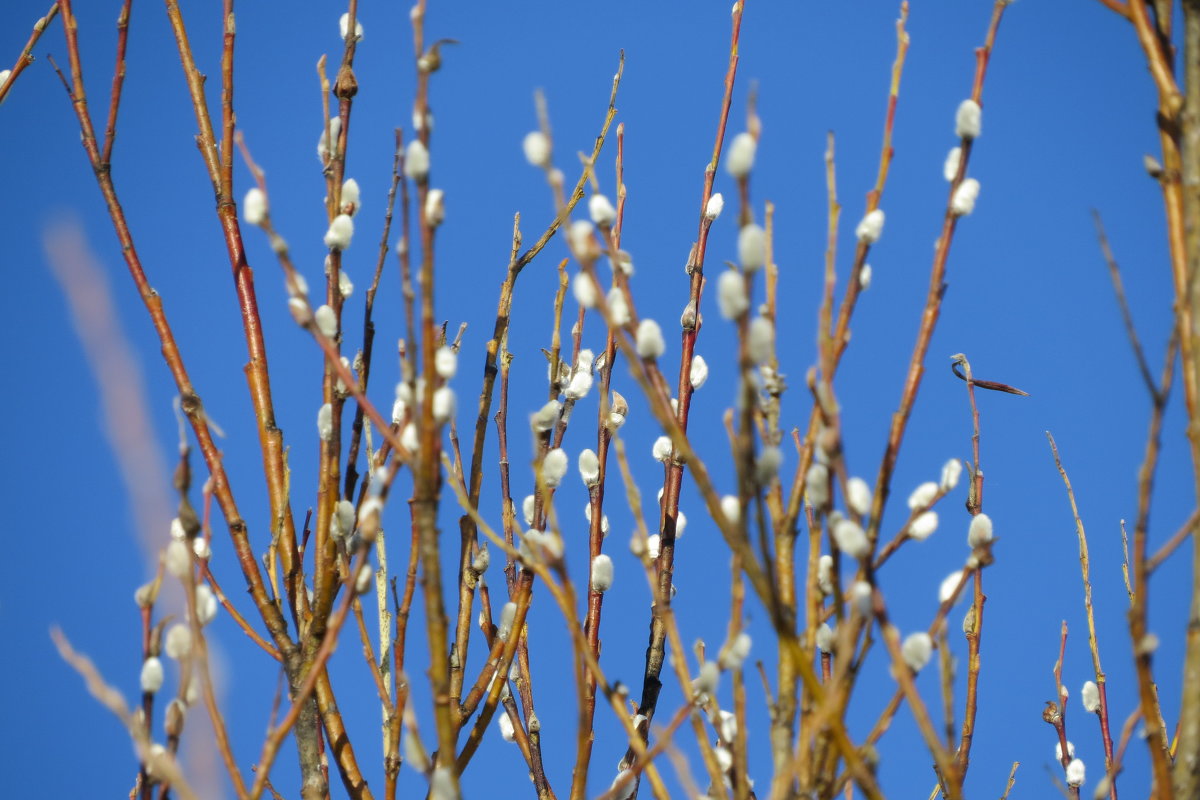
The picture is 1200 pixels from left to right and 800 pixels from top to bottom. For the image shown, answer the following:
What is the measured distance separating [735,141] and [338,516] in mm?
553

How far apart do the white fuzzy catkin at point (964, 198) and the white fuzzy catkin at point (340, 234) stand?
0.56 meters

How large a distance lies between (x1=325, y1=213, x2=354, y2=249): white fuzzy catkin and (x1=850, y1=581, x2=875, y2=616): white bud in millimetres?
590

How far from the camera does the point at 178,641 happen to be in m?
0.81

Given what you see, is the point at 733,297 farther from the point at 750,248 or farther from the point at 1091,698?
the point at 1091,698

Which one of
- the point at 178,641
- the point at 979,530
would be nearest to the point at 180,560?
the point at 178,641

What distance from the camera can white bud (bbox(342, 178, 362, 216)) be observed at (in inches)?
44.0

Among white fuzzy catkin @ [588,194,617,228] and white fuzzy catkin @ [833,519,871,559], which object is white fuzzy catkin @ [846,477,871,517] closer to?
white fuzzy catkin @ [833,519,871,559]

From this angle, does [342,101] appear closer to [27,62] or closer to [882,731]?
[27,62]

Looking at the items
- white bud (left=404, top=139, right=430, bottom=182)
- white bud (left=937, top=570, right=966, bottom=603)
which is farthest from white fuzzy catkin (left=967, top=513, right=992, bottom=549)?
white bud (left=404, top=139, right=430, bottom=182)

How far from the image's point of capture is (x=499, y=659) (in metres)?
1.13

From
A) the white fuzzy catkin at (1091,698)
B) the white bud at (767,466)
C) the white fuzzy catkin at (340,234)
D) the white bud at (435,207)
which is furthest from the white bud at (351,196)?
the white fuzzy catkin at (1091,698)

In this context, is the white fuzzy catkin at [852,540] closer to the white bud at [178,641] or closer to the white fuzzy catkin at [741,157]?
the white fuzzy catkin at [741,157]

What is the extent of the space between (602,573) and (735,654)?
0.38 metres

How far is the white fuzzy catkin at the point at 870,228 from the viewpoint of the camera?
0.93 meters
